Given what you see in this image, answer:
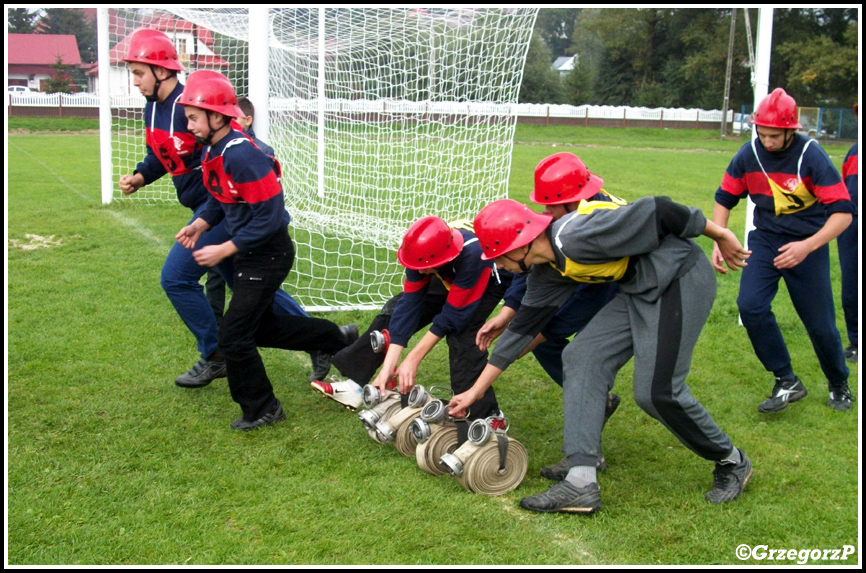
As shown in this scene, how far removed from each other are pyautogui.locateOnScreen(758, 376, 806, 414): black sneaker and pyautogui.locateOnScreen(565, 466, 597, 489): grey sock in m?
1.92

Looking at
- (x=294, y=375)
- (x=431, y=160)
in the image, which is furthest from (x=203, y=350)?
(x=431, y=160)

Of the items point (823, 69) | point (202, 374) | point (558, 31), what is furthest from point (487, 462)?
point (558, 31)

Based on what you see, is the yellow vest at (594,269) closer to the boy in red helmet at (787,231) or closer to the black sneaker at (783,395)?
the boy in red helmet at (787,231)

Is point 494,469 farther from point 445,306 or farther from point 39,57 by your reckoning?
point 39,57

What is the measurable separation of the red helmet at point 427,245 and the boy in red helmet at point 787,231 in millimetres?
1772

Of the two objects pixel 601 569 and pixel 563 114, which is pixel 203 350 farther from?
pixel 563 114

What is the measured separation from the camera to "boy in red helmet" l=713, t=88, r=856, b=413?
4.89 m

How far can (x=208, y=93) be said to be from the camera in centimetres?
450

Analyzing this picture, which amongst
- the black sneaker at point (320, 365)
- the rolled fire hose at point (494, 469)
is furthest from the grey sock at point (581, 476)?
the black sneaker at point (320, 365)

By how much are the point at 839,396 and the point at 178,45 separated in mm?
11045

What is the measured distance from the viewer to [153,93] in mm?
5129

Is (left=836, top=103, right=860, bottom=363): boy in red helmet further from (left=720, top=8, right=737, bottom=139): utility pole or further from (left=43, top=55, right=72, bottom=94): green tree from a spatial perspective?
(left=720, top=8, right=737, bottom=139): utility pole

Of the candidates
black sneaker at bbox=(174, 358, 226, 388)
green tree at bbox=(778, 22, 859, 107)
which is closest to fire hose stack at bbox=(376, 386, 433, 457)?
black sneaker at bbox=(174, 358, 226, 388)

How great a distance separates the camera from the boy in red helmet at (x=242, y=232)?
4516 millimetres
